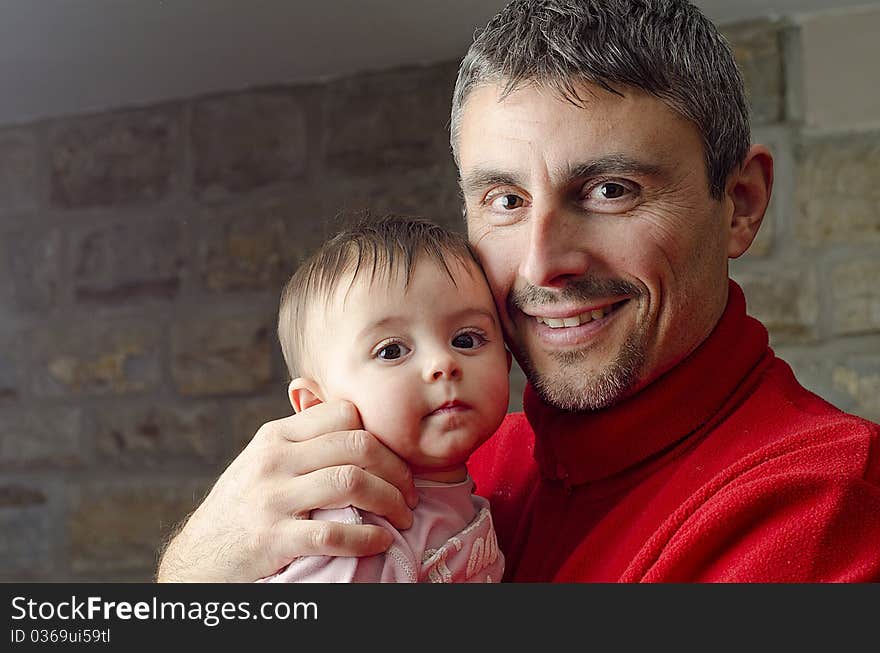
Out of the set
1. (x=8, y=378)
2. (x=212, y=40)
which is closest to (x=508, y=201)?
(x=212, y=40)

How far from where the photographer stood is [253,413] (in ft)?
9.46

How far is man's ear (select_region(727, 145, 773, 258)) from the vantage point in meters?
1.23

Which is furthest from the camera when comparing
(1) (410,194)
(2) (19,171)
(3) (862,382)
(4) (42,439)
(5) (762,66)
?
(2) (19,171)

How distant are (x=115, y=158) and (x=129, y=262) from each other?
33 centimetres

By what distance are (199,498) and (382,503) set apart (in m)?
2.04

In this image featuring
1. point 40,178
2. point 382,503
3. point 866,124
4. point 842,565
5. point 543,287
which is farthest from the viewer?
point 40,178

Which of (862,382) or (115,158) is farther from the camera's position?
(115,158)

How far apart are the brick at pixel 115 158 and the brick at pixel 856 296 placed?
187 cm

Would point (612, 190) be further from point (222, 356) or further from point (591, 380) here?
point (222, 356)

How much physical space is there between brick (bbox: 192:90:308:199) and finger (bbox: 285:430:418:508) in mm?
1979

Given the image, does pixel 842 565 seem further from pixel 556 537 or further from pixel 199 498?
pixel 199 498

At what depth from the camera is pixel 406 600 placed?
918 mm

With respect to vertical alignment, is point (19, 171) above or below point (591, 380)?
above

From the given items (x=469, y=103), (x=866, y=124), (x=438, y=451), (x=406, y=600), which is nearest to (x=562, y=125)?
(x=469, y=103)
